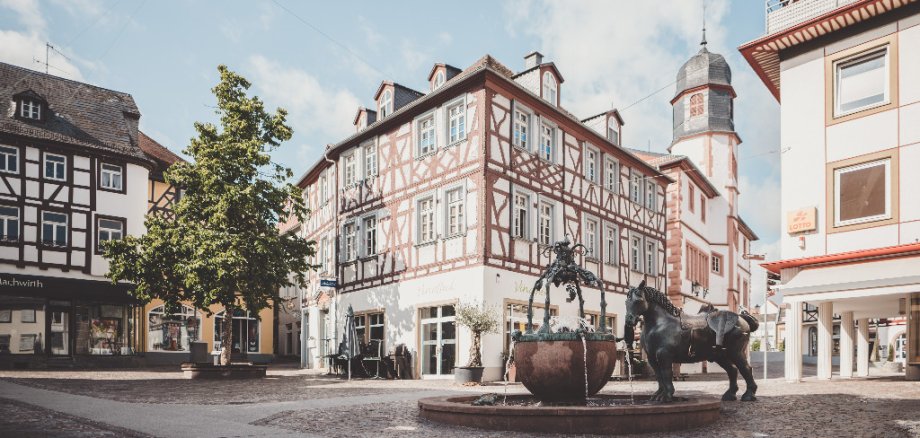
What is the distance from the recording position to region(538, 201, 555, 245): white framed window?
81.4 ft

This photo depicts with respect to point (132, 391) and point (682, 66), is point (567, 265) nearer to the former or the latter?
point (132, 391)

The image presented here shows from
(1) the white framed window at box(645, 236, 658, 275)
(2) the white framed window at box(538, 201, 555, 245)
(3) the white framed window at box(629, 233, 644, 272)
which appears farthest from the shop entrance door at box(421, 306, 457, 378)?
(1) the white framed window at box(645, 236, 658, 275)

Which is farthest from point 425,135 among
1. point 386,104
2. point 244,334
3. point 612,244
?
point 244,334

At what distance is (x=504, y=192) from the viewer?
75.2ft

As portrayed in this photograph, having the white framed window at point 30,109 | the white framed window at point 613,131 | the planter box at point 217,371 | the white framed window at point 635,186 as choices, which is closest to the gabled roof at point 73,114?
the white framed window at point 30,109

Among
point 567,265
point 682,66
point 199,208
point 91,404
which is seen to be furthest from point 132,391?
point 682,66

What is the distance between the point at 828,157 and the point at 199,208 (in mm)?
18191

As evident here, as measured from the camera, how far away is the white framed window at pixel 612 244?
94.6 feet

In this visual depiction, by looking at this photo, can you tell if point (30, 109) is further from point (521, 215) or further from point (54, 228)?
point (521, 215)

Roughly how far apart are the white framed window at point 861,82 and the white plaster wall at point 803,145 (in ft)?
1.34

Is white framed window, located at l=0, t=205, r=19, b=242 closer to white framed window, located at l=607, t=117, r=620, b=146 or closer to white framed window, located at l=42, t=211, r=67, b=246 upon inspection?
white framed window, located at l=42, t=211, r=67, b=246

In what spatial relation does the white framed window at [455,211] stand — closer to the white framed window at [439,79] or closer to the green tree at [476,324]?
the green tree at [476,324]

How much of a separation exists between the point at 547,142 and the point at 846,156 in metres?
9.72

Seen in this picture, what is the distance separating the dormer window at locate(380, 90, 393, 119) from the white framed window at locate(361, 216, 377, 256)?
3875mm
